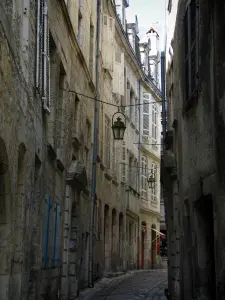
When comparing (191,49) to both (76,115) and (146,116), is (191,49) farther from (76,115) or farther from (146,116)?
(146,116)

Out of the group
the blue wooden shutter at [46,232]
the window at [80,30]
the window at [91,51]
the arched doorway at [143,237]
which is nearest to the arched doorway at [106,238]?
the window at [91,51]

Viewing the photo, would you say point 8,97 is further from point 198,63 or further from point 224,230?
point 198,63

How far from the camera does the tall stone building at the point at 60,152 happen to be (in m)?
6.91

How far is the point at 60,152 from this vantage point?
12000 millimetres

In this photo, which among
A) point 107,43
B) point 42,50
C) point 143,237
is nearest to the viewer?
point 42,50

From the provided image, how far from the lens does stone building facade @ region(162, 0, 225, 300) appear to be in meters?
7.81

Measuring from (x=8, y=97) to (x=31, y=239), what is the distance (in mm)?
3013

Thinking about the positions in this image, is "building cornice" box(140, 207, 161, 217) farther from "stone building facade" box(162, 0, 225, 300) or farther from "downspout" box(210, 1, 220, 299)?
"downspout" box(210, 1, 220, 299)

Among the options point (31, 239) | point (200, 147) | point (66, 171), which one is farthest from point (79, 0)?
point (31, 239)

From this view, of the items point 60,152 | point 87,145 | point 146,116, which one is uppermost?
point 146,116

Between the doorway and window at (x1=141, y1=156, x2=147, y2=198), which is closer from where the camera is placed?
the doorway

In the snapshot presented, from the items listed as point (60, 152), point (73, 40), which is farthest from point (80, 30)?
point (60, 152)

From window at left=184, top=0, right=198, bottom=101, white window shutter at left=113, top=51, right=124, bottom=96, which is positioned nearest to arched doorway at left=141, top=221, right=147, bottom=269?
white window shutter at left=113, top=51, right=124, bottom=96

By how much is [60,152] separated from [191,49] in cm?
361
